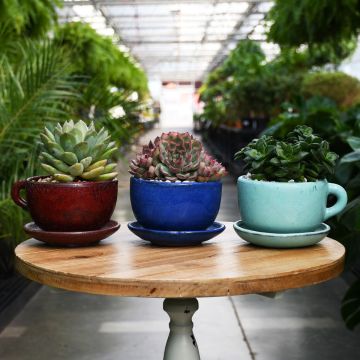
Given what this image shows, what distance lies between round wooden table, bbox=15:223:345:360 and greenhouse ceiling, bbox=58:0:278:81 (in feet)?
42.2

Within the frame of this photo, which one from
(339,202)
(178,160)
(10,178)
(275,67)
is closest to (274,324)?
(10,178)

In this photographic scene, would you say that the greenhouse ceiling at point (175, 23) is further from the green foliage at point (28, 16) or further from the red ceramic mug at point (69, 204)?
the red ceramic mug at point (69, 204)

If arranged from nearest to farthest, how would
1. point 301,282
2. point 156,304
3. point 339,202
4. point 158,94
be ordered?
point 301,282 < point 339,202 < point 156,304 < point 158,94

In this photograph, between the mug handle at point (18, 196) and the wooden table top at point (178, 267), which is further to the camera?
the mug handle at point (18, 196)

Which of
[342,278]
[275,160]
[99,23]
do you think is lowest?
[342,278]

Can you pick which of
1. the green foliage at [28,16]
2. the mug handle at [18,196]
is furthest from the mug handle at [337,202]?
the green foliage at [28,16]

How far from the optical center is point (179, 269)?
127 cm

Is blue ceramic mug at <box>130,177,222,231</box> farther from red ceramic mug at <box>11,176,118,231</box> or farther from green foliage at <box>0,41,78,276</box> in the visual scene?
green foliage at <box>0,41,78,276</box>

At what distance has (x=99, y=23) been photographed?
74.0 ft

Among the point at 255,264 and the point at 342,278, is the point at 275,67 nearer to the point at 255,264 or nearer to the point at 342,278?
the point at 342,278

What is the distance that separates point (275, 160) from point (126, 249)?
400 millimetres

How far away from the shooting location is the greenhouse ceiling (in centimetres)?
1923

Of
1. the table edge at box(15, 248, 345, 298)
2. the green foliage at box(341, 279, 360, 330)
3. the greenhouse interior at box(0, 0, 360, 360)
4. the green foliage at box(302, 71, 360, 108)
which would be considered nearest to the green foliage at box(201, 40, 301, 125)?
the green foliage at box(302, 71, 360, 108)

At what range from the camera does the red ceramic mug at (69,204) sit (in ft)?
4.77
